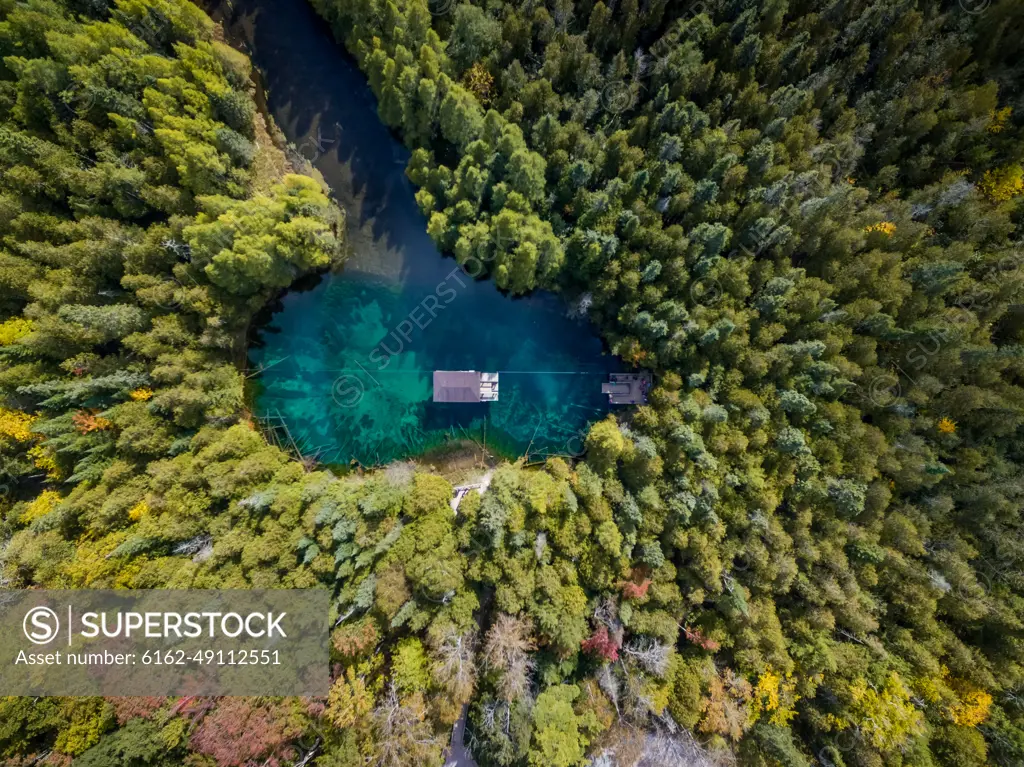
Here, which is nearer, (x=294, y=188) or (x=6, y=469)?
(x=6, y=469)

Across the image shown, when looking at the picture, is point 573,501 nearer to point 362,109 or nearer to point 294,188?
point 294,188

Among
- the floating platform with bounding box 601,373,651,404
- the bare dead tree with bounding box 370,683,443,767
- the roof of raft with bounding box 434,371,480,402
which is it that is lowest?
the bare dead tree with bounding box 370,683,443,767

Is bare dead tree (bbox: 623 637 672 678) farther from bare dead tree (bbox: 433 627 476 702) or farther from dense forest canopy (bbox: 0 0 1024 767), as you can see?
bare dead tree (bbox: 433 627 476 702)

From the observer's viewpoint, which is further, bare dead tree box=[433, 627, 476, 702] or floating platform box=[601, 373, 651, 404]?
floating platform box=[601, 373, 651, 404]

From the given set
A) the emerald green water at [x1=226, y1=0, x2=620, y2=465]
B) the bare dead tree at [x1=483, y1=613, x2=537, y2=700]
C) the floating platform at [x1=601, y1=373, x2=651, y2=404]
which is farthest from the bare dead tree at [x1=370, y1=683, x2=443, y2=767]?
the floating platform at [x1=601, y1=373, x2=651, y2=404]

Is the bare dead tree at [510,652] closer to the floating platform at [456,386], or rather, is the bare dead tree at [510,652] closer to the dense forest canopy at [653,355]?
the dense forest canopy at [653,355]

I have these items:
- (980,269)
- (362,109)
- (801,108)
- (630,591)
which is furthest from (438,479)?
(980,269)

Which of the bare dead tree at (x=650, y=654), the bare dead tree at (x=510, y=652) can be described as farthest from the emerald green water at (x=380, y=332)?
the bare dead tree at (x=650, y=654)
